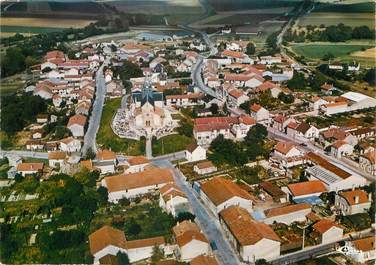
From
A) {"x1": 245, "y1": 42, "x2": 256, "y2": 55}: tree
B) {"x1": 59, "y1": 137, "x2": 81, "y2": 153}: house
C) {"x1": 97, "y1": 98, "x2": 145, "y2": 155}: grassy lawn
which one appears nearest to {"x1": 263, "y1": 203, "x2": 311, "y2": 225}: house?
{"x1": 97, "y1": 98, "x2": 145, "y2": 155}: grassy lawn

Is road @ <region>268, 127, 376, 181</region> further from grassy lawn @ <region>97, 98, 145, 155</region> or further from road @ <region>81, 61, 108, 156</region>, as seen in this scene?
road @ <region>81, 61, 108, 156</region>

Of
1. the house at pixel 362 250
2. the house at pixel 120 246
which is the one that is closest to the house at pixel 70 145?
the house at pixel 120 246

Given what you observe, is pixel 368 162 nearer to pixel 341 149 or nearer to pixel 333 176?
pixel 341 149

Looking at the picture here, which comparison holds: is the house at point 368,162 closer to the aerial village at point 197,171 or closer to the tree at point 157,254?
the aerial village at point 197,171

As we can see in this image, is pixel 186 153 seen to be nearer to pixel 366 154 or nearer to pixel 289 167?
pixel 289 167

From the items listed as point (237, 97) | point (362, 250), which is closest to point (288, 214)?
point (362, 250)

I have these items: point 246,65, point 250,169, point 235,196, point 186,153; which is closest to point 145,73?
point 246,65
